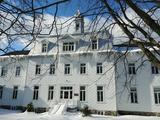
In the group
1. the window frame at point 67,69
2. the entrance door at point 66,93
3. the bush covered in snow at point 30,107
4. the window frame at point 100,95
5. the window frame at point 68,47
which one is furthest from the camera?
the window frame at point 68,47

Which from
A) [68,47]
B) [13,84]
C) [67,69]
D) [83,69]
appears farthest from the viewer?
[13,84]

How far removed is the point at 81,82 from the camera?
23.0 metres

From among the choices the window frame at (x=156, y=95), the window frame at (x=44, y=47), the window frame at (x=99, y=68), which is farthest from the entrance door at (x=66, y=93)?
the window frame at (x=156, y=95)

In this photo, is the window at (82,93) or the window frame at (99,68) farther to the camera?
the window frame at (99,68)

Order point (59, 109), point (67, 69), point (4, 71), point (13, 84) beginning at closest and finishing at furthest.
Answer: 1. point (59, 109)
2. point (67, 69)
3. point (13, 84)
4. point (4, 71)

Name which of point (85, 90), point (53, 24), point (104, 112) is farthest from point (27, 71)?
point (53, 24)

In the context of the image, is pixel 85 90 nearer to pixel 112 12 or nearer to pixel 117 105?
pixel 117 105

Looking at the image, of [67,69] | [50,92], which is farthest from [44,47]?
[50,92]

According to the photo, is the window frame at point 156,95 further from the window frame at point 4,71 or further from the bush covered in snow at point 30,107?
the window frame at point 4,71

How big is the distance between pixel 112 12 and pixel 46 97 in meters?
20.6

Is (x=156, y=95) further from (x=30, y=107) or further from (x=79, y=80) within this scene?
(x=30, y=107)

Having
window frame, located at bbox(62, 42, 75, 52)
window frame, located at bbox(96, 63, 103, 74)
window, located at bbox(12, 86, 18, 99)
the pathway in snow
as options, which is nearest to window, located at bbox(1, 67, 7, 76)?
window, located at bbox(12, 86, 18, 99)

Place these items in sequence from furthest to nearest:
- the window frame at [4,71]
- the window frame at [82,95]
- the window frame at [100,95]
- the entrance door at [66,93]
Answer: the window frame at [4,71] → the entrance door at [66,93] → the window frame at [82,95] → the window frame at [100,95]

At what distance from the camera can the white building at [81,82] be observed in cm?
2144
